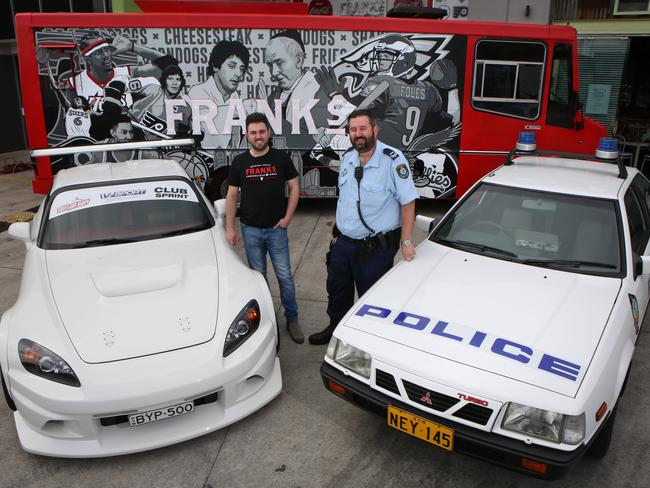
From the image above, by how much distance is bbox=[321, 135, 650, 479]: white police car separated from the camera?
95.9 inches

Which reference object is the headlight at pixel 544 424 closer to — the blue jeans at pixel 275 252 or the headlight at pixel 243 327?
the headlight at pixel 243 327

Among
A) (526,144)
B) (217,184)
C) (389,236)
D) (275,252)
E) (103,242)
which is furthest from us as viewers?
(217,184)

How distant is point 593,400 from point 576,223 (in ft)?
4.96

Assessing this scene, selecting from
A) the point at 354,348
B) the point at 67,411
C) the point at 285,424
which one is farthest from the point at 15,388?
the point at 354,348

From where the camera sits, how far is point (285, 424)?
3295 mm

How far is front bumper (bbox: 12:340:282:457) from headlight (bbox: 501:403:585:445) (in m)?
1.47

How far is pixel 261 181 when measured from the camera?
4020 mm

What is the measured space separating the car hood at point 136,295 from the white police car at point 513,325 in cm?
92

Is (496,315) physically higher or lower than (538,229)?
lower

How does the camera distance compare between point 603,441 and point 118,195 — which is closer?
point 603,441

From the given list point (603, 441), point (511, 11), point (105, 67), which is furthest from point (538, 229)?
point (511, 11)

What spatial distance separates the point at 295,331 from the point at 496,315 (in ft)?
6.15

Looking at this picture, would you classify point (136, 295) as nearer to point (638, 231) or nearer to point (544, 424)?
point (544, 424)

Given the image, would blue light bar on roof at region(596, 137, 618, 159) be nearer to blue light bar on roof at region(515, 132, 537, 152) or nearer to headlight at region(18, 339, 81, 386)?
blue light bar on roof at region(515, 132, 537, 152)
